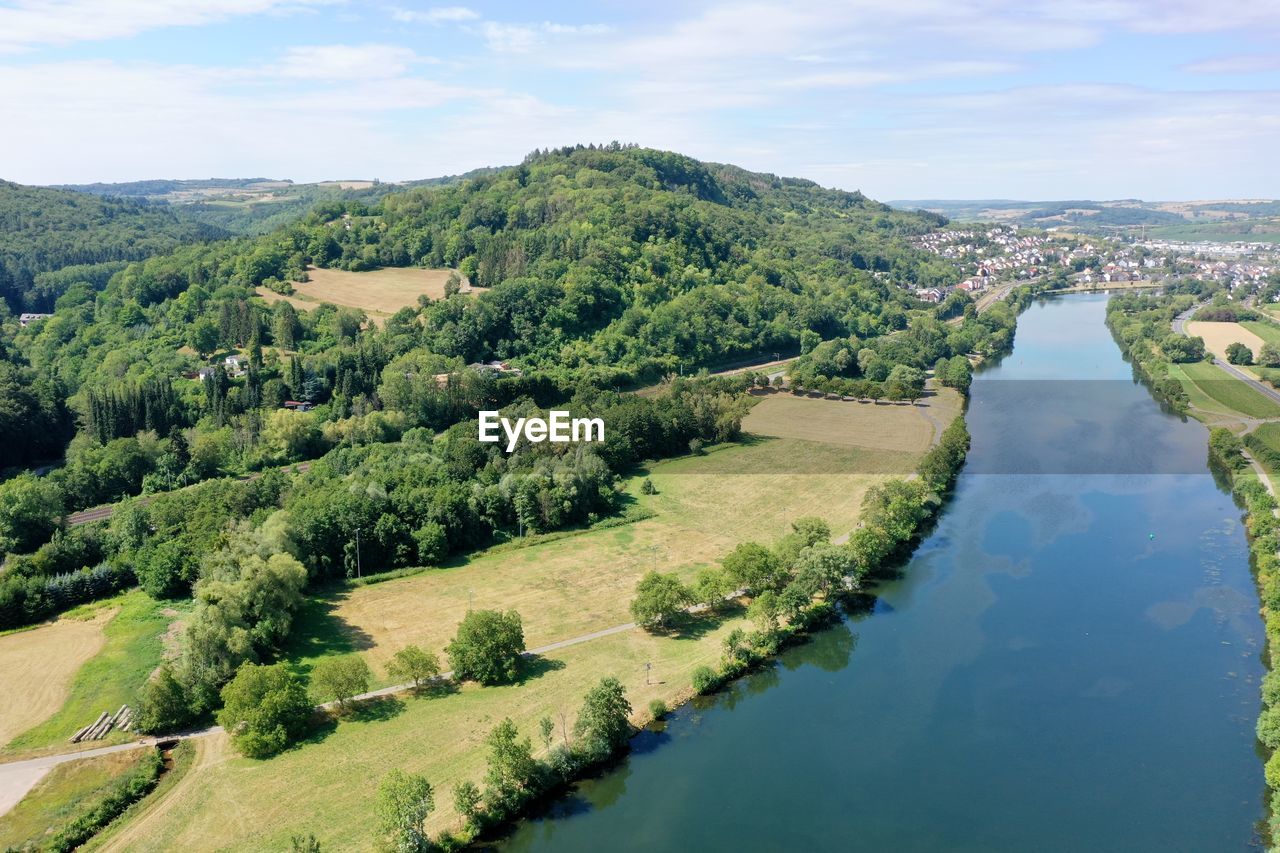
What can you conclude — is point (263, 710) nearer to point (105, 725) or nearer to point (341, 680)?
point (341, 680)

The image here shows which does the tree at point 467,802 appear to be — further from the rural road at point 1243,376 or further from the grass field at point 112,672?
the rural road at point 1243,376

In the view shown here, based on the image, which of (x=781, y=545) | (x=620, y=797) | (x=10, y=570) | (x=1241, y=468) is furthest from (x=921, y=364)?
(x=10, y=570)

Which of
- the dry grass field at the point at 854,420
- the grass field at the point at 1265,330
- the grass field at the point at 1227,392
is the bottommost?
the dry grass field at the point at 854,420

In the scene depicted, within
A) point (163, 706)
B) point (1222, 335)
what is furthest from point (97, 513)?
point (1222, 335)

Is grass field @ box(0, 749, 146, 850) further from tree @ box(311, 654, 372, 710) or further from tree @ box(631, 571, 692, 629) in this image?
tree @ box(631, 571, 692, 629)

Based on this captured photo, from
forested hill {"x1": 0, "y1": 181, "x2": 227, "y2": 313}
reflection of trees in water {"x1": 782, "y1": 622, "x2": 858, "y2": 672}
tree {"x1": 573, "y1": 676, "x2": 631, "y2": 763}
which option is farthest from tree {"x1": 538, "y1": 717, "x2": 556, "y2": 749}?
forested hill {"x1": 0, "y1": 181, "x2": 227, "y2": 313}

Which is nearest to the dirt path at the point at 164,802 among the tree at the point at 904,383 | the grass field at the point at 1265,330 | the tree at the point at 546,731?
the tree at the point at 546,731
